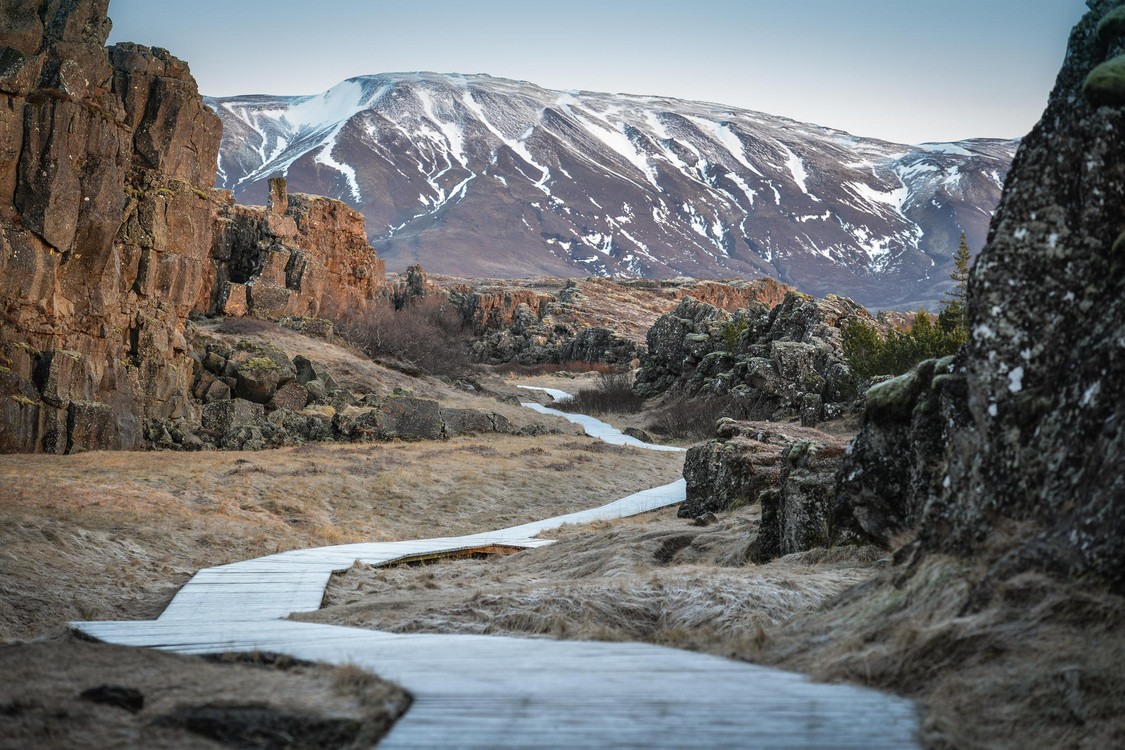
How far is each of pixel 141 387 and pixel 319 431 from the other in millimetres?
4933

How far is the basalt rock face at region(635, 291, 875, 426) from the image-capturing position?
26.4 meters

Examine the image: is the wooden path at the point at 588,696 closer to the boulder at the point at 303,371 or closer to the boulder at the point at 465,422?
the boulder at the point at 303,371

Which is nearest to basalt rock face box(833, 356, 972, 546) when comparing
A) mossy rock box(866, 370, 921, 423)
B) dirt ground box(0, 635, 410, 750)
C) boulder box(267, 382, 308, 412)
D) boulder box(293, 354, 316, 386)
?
mossy rock box(866, 370, 921, 423)

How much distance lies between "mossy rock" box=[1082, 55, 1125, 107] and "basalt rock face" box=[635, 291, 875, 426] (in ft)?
61.0

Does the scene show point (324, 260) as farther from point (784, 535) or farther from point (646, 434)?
point (784, 535)

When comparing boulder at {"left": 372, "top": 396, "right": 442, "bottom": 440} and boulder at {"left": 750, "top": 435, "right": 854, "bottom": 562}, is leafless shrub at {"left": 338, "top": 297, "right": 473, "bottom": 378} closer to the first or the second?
boulder at {"left": 372, "top": 396, "right": 442, "bottom": 440}

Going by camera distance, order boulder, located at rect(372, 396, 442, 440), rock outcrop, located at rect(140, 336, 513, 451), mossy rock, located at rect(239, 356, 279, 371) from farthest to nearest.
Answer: boulder, located at rect(372, 396, 442, 440) → mossy rock, located at rect(239, 356, 279, 371) → rock outcrop, located at rect(140, 336, 513, 451)

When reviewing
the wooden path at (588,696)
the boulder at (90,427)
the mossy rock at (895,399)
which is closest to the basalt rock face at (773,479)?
the mossy rock at (895,399)

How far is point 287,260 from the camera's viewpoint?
136 ft

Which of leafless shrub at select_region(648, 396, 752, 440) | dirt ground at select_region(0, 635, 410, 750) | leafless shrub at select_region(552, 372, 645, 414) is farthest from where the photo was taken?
leafless shrub at select_region(552, 372, 645, 414)

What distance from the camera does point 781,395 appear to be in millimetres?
28172

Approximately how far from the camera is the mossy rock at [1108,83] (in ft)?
14.1

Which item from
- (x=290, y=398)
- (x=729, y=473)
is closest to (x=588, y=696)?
(x=729, y=473)

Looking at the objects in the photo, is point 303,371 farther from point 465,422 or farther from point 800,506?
point 800,506
